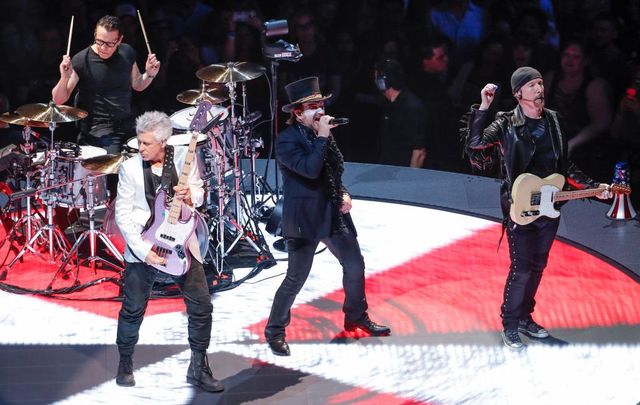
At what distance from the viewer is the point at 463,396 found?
19.0 feet

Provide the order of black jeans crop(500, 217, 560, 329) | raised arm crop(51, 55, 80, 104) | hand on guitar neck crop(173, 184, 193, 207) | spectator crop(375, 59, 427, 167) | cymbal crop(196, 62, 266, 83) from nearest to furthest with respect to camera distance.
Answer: hand on guitar neck crop(173, 184, 193, 207) → black jeans crop(500, 217, 560, 329) → cymbal crop(196, 62, 266, 83) → raised arm crop(51, 55, 80, 104) → spectator crop(375, 59, 427, 167)

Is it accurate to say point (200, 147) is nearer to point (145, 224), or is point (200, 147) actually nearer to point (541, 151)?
point (145, 224)

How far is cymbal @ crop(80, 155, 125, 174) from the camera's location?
7.33 m

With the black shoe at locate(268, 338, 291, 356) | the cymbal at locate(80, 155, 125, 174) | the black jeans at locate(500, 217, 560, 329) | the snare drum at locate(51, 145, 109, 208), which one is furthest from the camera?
the snare drum at locate(51, 145, 109, 208)

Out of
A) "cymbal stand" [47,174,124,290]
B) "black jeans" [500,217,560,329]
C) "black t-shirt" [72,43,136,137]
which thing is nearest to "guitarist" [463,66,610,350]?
"black jeans" [500,217,560,329]

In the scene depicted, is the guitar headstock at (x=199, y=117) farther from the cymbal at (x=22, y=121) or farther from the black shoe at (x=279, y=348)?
the cymbal at (x=22, y=121)

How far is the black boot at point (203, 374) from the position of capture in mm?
5859

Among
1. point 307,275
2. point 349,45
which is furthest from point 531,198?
point 349,45

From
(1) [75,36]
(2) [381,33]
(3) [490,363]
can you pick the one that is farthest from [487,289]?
(1) [75,36]

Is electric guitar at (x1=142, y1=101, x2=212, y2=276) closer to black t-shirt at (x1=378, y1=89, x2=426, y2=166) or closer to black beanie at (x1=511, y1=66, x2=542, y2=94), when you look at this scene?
black beanie at (x1=511, y1=66, x2=542, y2=94)

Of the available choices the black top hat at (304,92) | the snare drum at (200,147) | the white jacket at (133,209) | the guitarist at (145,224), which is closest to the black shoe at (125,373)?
the guitarist at (145,224)

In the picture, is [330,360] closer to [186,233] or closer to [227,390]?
[227,390]

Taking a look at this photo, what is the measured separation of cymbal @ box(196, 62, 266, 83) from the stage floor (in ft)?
4.92

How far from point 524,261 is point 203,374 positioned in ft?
6.68
